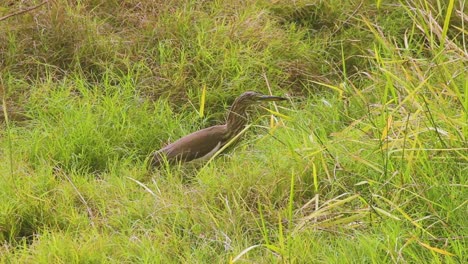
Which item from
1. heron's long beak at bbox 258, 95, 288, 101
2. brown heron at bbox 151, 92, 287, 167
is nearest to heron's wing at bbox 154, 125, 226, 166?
brown heron at bbox 151, 92, 287, 167

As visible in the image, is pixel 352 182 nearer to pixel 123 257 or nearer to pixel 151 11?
pixel 123 257

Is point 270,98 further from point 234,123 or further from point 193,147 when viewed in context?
point 193,147

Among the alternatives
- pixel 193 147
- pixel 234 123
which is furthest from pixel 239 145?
pixel 193 147

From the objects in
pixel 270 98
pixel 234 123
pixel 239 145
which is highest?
pixel 270 98

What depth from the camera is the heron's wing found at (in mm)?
4816

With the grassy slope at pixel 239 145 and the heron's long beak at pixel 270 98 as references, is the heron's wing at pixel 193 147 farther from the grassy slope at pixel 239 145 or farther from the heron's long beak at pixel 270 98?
the heron's long beak at pixel 270 98

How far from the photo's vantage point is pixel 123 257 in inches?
150

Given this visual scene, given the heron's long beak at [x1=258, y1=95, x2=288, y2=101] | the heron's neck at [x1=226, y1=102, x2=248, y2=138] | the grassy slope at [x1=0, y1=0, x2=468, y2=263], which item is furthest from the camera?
the heron's neck at [x1=226, y1=102, x2=248, y2=138]

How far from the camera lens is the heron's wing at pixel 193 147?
4816 mm

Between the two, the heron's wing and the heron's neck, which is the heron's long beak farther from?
the heron's wing

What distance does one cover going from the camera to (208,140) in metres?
4.93

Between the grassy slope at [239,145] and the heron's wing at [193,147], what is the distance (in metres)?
0.10

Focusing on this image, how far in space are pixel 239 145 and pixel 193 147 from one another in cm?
31

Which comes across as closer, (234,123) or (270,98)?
(270,98)
